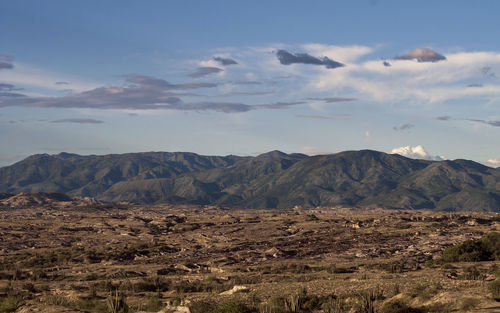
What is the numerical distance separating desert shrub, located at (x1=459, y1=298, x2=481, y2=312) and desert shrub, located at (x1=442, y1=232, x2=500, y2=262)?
2602 cm

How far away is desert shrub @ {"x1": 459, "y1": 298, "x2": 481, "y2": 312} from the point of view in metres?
23.7

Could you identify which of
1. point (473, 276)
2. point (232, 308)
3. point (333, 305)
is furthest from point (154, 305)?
point (473, 276)

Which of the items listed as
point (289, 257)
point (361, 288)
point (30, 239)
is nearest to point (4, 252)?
point (30, 239)

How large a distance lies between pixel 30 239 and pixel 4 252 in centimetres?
1373

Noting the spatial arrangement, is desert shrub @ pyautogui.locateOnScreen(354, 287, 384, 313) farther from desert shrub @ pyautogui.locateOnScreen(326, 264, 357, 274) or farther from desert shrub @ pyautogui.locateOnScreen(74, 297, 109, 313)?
desert shrub @ pyautogui.locateOnScreen(74, 297, 109, 313)

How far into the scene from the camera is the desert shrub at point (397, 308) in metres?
24.7

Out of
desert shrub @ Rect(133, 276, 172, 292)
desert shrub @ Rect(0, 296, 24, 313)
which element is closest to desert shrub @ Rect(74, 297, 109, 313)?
desert shrub @ Rect(0, 296, 24, 313)

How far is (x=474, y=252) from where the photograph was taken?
49344 millimetres

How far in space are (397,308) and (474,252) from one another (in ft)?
92.6

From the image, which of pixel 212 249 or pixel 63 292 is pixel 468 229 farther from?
pixel 63 292

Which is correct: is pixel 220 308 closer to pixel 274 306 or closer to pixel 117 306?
pixel 274 306

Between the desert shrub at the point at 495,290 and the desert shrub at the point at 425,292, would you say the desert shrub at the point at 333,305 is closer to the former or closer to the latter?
the desert shrub at the point at 425,292

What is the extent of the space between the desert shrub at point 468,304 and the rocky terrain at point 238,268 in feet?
0.18

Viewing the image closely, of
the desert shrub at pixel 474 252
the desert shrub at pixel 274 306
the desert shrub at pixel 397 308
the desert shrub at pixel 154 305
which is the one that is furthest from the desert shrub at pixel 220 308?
the desert shrub at pixel 474 252
